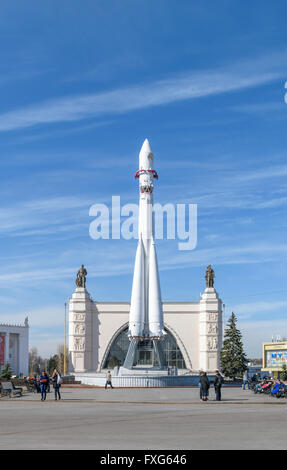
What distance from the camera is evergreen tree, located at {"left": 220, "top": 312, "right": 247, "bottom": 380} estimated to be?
190ft

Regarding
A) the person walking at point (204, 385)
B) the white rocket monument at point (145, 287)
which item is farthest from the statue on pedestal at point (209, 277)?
the person walking at point (204, 385)

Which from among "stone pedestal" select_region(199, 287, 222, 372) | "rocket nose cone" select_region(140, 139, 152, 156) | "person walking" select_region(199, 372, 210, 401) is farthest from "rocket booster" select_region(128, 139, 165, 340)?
"person walking" select_region(199, 372, 210, 401)

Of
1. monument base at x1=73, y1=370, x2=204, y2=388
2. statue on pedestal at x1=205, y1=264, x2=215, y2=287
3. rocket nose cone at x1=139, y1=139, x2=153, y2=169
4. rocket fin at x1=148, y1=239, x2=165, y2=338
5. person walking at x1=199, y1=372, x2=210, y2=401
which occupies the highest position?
rocket nose cone at x1=139, y1=139, x2=153, y2=169

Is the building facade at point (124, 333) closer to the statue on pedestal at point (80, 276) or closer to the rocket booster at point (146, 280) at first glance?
the statue on pedestal at point (80, 276)

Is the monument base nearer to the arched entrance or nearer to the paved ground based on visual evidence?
the paved ground

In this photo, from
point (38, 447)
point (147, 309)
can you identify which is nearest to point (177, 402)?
point (38, 447)

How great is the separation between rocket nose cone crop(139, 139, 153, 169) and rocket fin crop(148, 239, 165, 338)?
644 cm

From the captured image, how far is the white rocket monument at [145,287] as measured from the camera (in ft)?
167

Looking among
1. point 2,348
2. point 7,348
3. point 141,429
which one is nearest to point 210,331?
point 7,348

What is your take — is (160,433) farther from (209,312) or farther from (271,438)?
(209,312)

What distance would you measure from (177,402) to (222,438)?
13.3 metres

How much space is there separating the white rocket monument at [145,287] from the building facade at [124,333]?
21.8 metres

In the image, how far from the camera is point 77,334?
73250 mm
